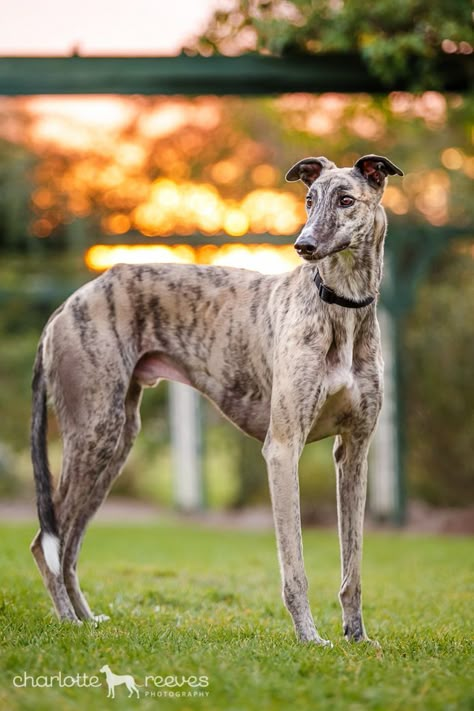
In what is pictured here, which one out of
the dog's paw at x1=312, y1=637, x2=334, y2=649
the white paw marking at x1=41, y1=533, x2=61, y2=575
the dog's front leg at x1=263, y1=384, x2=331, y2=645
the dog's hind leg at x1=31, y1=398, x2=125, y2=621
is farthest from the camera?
the dog's hind leg at x1=31, y1=398, x2=125, y2=621

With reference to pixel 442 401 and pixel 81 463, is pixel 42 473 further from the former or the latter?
pixel 442 401

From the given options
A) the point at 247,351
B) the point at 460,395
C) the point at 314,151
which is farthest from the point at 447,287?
the point at 247,351

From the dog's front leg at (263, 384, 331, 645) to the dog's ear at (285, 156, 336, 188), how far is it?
1133mm

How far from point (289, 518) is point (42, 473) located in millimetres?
1387

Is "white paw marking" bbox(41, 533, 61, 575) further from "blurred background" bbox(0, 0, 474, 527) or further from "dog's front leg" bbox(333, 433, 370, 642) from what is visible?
"blurred background" bbox(0, 0, 474, 527)

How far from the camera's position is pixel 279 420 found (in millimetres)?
4559

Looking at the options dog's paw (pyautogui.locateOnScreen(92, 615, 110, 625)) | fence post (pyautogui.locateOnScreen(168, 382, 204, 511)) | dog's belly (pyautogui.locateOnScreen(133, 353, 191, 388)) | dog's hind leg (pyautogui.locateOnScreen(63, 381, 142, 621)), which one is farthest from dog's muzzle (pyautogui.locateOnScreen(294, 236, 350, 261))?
fence post (pyautogui.locateOnScreen(168, 382, 204, 511))

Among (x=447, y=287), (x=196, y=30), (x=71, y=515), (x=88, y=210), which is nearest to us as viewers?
(x=71, y=515)

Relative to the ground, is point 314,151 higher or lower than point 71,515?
higher

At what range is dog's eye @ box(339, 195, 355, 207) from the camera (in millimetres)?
4500

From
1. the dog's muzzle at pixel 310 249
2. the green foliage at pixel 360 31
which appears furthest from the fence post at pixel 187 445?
the dog's muzzle at pixel 310 249

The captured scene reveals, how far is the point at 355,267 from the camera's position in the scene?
4.66 meters

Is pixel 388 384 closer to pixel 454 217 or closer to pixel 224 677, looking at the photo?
pixel 454 217

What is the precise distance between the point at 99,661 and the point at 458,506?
33.6ft
